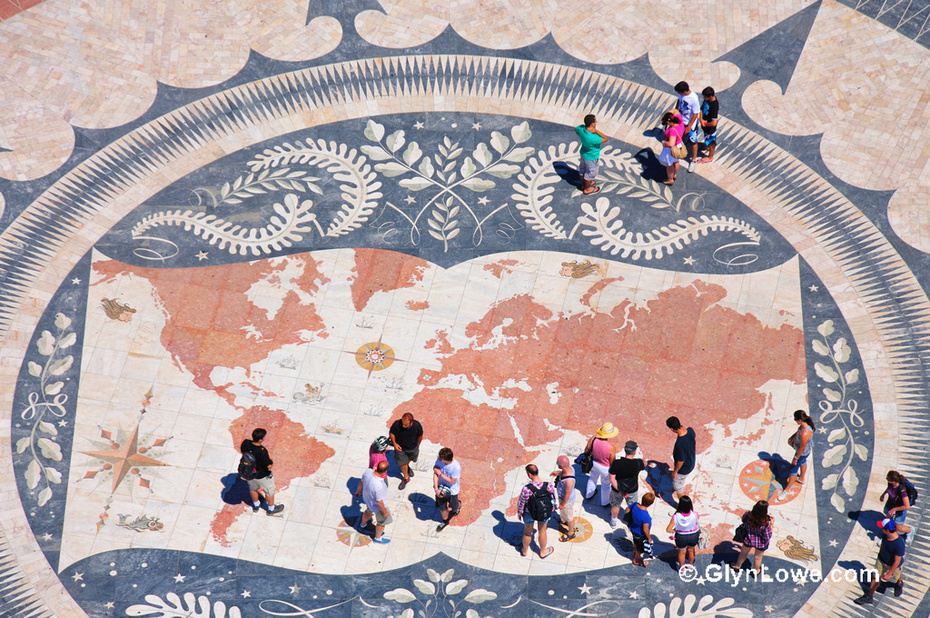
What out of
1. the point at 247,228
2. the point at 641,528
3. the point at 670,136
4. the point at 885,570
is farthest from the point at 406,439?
the point at 670,136

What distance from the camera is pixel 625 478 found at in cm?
1373

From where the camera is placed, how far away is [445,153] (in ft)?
61.3

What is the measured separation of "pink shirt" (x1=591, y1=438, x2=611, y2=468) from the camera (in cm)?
1398

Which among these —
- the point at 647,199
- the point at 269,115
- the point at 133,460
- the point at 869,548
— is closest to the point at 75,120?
the point at 269,115

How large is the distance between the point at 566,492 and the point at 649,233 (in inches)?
252

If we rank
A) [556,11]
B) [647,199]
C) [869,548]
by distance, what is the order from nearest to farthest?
[869,548] < [647,199] < [556,11]

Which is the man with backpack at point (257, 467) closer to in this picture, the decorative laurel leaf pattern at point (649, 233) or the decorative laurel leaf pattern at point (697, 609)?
the decorative laurel leaf pattern at point (697, 609)

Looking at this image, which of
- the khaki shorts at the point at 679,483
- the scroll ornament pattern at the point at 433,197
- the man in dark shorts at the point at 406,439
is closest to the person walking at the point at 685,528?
the khaki shorts at the point at 679,483

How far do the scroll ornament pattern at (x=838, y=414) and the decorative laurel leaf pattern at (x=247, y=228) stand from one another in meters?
10.2

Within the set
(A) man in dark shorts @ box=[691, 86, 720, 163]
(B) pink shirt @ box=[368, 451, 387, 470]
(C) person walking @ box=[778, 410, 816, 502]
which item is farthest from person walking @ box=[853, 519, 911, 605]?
(A) man in dark shorts @ box=[691, 86, 720, 163]

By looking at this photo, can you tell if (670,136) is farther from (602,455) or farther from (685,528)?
(685,528)

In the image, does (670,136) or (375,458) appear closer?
(375,458)

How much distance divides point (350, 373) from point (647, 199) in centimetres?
720

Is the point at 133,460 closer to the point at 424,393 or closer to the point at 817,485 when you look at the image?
the point at 424,393
